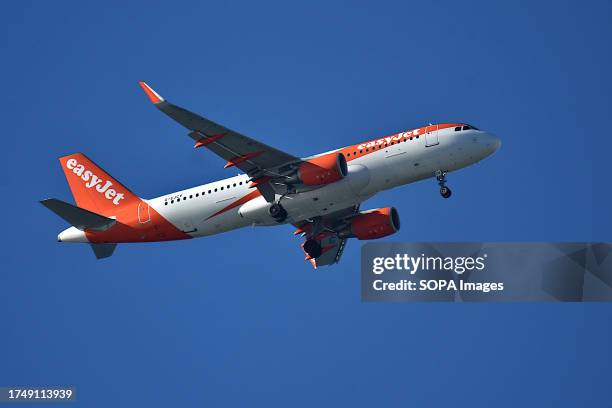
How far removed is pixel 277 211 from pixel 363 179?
4.88 metres

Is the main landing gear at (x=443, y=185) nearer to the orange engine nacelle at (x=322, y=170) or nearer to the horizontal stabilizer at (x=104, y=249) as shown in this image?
the orange engine nacelle at (x=322, y=170)

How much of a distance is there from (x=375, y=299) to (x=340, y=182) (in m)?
9.12

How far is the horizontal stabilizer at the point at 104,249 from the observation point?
63781mm

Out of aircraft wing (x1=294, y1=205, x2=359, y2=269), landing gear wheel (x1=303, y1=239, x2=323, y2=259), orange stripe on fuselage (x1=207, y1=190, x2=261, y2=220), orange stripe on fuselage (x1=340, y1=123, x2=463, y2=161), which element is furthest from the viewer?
landing gear wheel (x1=303, y1=239, x2=323, y2=259)

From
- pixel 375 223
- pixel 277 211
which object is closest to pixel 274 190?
pixel 277 211

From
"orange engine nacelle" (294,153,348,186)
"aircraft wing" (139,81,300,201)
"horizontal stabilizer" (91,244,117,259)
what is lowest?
"horizontal stabilizer" (91,244,117,259)

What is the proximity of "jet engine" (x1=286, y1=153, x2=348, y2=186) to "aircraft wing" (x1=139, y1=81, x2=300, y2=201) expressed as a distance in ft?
3.46

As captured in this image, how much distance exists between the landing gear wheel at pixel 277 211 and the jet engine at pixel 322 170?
5.89 ft

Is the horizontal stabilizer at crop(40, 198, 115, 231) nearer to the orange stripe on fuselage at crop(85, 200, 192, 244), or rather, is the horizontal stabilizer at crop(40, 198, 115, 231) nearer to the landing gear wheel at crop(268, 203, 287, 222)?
the orange stripe on fuselage at crop(85, 200, 192, 244)

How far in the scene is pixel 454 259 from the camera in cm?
6444

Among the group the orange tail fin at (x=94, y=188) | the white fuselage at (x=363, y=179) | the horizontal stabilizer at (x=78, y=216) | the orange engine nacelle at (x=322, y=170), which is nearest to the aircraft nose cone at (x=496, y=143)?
the white fuselage at (x=363, y=179)

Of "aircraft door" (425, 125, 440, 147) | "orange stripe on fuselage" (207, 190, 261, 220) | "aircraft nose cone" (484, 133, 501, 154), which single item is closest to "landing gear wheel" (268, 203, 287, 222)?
"orange stripe on fuselage" (207, 190, 261, 220)

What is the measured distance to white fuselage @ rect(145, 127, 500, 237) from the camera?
189ft

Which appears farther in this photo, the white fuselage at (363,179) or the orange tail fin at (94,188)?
the orange tail fin at (94,188)
